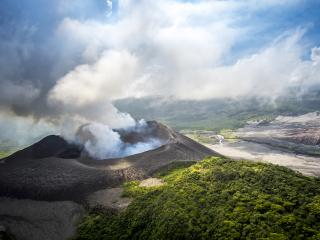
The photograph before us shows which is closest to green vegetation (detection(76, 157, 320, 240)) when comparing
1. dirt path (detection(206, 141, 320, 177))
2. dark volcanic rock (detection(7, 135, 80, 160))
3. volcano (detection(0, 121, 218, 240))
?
volcano (detection(0, 121, 218, 240))

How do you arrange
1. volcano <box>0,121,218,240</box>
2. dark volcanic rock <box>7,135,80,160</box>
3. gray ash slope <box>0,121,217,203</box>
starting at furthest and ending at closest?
1. dark volcanic rock <box>7,135,80,160</box>
2. gray ash slope <box>0,121,217,203</box>
3. volcano <box>0,121,218,240</box>

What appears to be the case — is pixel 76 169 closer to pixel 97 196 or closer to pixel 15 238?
pixel 97 196

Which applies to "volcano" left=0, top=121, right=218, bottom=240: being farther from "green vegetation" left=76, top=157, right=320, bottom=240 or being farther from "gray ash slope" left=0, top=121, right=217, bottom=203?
"green vegetation" left=76, top=157, right=320, bottom=240

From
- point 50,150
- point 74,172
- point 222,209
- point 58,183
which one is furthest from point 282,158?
point 50,150

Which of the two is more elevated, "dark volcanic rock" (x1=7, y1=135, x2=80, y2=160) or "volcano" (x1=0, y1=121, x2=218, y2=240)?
"dark volcanic rock" (x1=7, y1=135, x2=80, y2=160)

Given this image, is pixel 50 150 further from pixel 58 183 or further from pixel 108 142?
pixel 58 183
